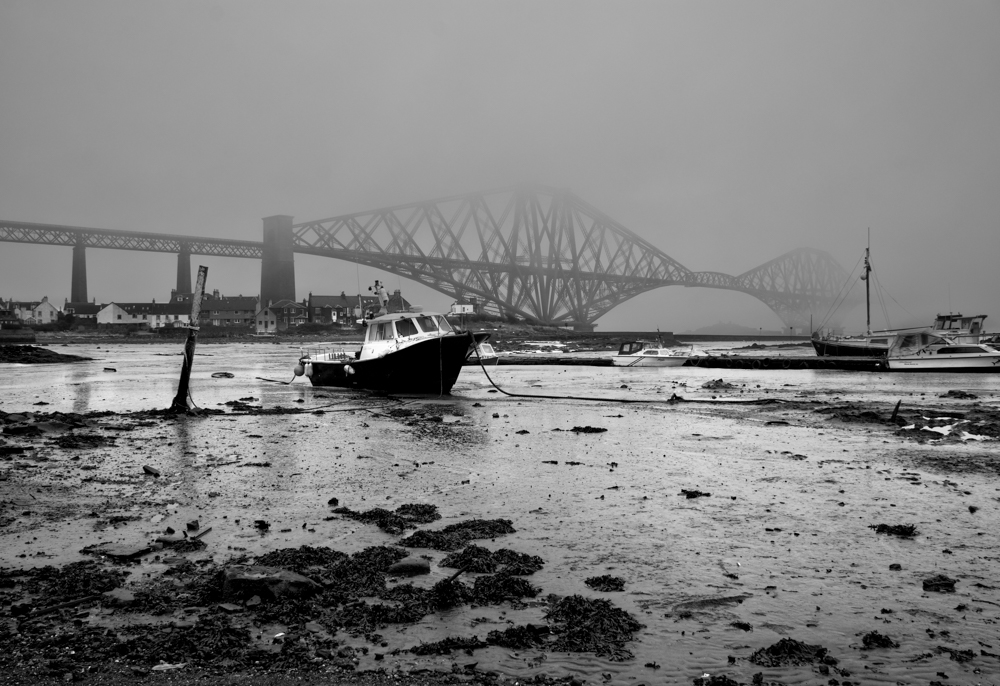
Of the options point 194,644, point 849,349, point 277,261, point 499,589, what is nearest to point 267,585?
point 194,644

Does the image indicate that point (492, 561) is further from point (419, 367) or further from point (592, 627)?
point (419, 367)

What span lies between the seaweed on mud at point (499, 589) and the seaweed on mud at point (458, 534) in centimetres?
85

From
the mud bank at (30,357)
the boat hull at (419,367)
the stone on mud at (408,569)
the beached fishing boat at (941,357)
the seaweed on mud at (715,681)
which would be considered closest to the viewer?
the seaweed on mud at (715,681)

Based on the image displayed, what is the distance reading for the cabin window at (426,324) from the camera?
68.7 feet

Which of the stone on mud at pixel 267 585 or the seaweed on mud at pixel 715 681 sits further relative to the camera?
the stone on mud at pixel 267 585

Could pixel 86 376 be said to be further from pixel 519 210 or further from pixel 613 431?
pixel 519 210

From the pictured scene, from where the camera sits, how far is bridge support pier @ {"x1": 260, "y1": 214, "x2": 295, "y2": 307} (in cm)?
8800

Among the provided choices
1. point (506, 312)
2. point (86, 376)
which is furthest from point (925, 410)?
point (506, 312)

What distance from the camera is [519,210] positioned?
107 m

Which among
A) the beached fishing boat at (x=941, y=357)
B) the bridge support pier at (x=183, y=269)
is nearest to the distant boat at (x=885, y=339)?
A: the beached fishing boat at (x=941, y=357)

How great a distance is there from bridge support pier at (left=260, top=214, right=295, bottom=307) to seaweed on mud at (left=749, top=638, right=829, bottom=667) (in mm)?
89454

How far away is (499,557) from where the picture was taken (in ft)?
17.0

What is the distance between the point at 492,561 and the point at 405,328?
1635 centimetres

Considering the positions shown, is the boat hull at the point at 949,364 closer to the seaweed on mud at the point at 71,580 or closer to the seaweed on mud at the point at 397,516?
the seaweed on mud at the point at 397,516
